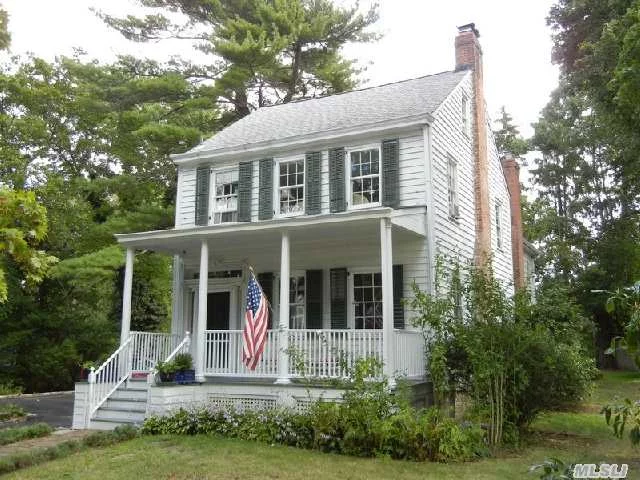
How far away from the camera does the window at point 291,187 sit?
1376 cm

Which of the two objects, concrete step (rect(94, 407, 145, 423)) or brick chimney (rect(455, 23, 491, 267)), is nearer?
concrete step (rect(94, 407, 145, 423))

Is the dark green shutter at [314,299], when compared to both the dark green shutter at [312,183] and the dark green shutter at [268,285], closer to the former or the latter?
the dark green shutter at [268,285]

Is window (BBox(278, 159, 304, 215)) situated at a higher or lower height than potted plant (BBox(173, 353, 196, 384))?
higher

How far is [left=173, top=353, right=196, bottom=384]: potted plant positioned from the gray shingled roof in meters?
5.48

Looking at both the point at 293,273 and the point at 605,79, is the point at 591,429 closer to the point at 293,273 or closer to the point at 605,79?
the point at 293,273

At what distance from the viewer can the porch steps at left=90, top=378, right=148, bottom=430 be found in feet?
35.2

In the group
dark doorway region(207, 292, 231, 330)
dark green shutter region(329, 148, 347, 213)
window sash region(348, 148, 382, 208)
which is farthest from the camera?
dark doorway region(207, 292, 231, 330)

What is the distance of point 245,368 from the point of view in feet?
36.0

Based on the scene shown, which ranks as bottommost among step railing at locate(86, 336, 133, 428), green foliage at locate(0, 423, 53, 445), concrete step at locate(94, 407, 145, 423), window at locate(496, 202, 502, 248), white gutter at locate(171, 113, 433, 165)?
green foliage at locate(0, 423, 53, 445)

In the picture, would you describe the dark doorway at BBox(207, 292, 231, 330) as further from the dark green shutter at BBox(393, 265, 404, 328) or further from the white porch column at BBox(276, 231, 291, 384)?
the dark green shutter at BBox(393, 265, 404, 328)

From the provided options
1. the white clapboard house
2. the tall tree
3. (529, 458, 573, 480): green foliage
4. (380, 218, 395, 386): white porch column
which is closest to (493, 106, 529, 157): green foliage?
the tall tree

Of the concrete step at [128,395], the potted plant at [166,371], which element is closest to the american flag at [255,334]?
the potted plant at [166,371]

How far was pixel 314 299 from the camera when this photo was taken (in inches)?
511

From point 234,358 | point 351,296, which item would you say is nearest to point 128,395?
point 234,358
